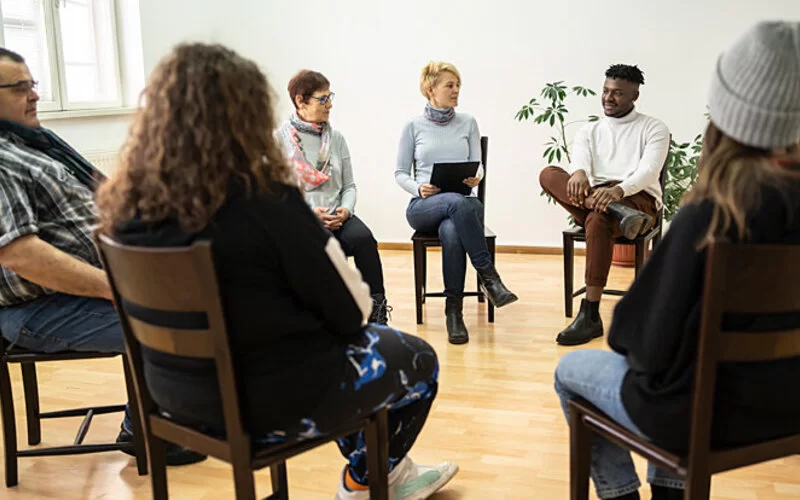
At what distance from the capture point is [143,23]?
525cm

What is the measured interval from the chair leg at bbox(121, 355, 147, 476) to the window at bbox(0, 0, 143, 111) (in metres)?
2.76

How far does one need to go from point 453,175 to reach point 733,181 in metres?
2.39

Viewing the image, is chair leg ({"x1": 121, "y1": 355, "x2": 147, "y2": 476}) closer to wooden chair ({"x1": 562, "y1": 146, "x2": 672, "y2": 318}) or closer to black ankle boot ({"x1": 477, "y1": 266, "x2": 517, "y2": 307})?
black ankle boot ({"x1": 477, "y1": 266, "x2": 517, "y2": 307})

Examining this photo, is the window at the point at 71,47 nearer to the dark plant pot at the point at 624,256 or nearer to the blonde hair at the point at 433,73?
the blonde hair at the point at 433,73

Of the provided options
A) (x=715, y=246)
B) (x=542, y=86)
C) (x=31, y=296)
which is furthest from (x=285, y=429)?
(x=542, y=86)

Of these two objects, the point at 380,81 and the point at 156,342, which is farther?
the point at 380,81

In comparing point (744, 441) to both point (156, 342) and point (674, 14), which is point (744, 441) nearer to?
point (156, 342)

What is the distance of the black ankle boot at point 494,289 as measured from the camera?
3539 millimetres

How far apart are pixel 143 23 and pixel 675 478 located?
4698 mm

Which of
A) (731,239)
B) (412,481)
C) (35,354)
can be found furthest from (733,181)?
(35,354)

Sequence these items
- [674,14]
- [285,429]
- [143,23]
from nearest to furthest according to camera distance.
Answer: [285,429], [674,14], [143,23]

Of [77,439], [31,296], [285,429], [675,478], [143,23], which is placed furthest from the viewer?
[143,23]

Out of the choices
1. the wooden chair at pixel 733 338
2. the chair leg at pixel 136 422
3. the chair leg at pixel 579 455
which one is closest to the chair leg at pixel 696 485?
the wooden chair at pixel 733 338

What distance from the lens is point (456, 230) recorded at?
362 centimetres
